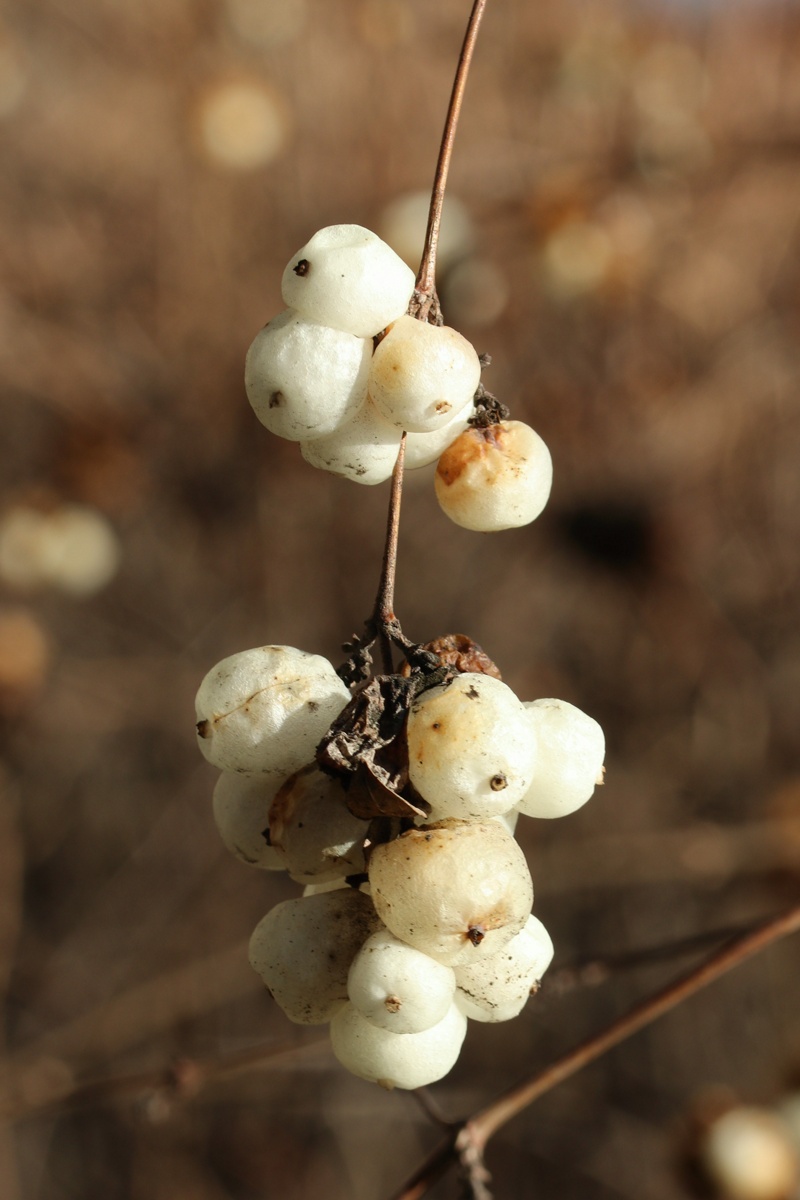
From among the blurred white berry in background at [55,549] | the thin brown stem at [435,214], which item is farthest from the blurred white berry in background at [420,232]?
the thin brown stem at [435,214]

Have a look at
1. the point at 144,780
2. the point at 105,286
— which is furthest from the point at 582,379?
the point at 144,780

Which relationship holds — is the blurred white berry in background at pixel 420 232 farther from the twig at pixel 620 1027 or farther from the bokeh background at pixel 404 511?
Answer: the twig at pixel 620 1027

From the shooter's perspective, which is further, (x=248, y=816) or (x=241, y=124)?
(x=241, y=124)

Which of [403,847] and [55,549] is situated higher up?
[55,549]

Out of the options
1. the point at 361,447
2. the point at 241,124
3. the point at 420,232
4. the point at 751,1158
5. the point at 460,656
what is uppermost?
the point at 241,124

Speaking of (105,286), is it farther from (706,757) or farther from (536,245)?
(706,757)

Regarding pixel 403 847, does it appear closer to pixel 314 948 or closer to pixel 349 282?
pixel 314 948

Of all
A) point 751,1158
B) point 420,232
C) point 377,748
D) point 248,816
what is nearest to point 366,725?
point 377,748

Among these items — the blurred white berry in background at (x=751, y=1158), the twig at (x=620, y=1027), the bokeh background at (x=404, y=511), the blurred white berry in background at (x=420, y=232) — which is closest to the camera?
the twig at (x=620, y=1027)
